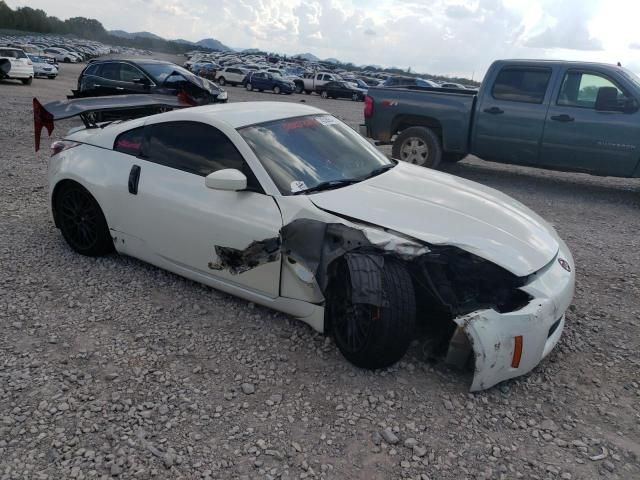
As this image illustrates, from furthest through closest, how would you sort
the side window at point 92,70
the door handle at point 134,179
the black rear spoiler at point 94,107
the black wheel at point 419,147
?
the side window at point 92,70, the black wheel at point 419,147, the black rear spoiler at point 94,107, the door handle at point 134,179

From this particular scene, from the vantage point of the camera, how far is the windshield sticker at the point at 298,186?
353 cm

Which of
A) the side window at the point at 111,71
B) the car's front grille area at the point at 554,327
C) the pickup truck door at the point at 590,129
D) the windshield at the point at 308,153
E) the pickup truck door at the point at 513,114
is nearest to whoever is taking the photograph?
the car's front grille area at the point at 554,327

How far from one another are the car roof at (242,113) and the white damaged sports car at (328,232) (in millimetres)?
17

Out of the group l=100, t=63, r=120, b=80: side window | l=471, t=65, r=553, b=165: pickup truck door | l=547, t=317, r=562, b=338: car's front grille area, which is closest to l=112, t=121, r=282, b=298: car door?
l=547, t=317, r=562, b=338: car's front grille area

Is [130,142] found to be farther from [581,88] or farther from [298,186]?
[581,88]

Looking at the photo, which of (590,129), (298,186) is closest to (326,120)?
(298,186)

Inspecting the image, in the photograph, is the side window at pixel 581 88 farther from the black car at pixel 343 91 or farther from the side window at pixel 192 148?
the black car at pixel 343 91

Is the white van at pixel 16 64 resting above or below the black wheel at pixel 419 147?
above

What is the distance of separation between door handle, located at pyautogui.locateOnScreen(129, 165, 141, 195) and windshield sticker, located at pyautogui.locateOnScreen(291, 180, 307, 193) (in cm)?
136

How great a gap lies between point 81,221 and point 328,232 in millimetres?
2580

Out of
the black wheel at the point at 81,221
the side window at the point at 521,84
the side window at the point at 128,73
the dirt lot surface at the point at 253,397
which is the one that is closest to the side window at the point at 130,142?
the black wheel at the point at 81,221

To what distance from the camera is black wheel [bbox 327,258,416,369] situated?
116 inches

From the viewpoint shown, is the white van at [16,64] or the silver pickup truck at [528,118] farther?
the white van at [16,64]

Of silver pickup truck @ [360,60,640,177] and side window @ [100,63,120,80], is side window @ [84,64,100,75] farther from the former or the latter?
silver pickup truck @ [360,60,640,177]
